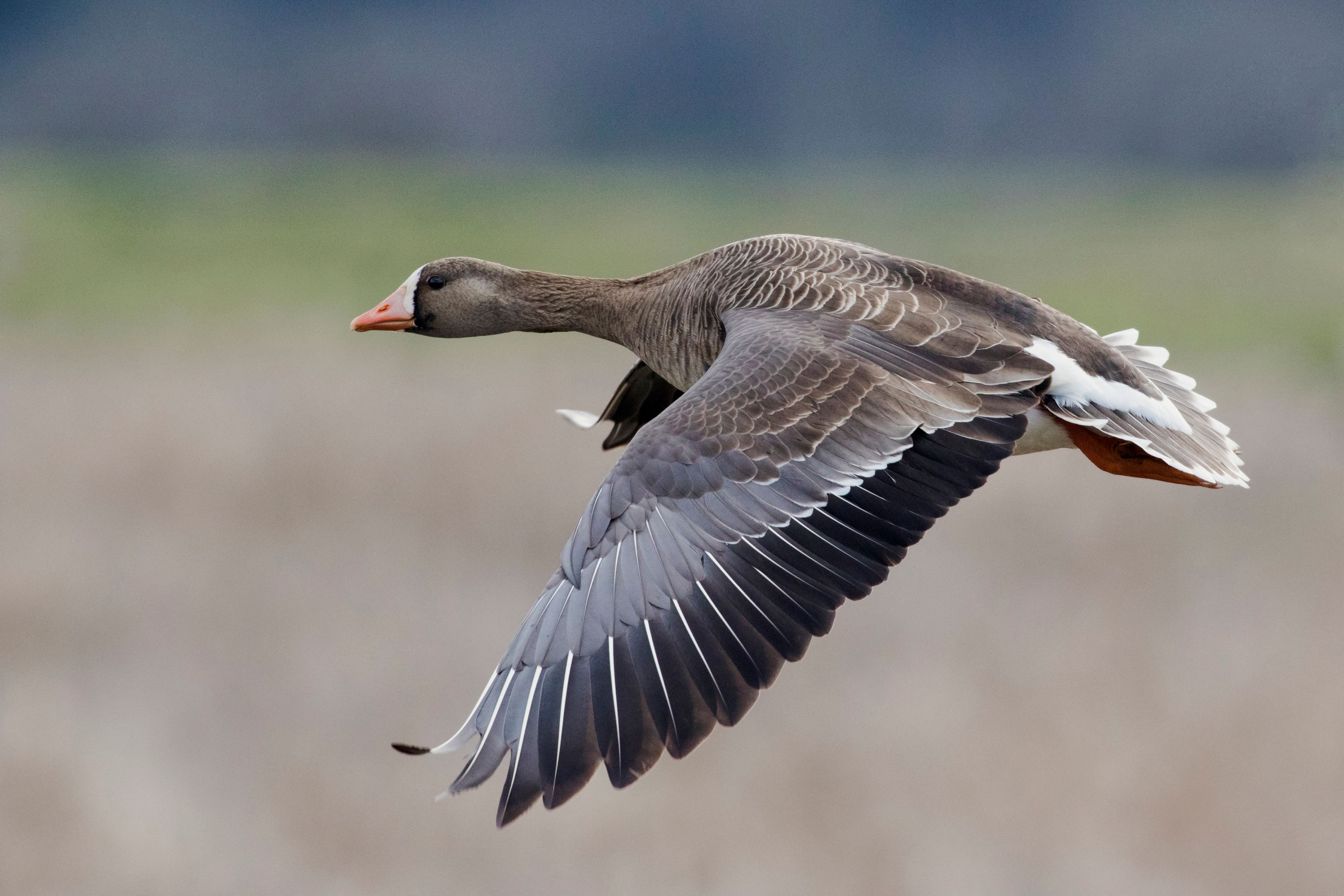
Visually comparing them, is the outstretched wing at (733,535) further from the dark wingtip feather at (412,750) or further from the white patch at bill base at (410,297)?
the white patch at bill base at (410,297)

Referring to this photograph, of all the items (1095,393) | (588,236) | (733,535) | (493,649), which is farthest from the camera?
(588,236)

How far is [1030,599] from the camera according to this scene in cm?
1413

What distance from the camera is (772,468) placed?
13.2ft

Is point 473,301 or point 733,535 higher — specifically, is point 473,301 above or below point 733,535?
above

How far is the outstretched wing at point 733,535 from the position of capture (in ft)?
11.7

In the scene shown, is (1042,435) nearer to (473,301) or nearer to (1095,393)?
(1095,393)

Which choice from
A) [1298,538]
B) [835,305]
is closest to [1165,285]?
[1298,538]

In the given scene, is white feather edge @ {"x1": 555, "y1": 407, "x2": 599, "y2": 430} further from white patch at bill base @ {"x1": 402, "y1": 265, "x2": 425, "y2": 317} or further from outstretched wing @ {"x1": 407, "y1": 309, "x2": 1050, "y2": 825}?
outstretched wing @ {"x1": 407, "y1": 309, "x2": 1050, "y2": 825}

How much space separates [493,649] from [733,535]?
9.12 metres

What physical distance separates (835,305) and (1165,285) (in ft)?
78.8

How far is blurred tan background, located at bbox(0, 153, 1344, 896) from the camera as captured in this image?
1101 cm

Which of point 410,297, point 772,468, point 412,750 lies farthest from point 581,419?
point 412,750

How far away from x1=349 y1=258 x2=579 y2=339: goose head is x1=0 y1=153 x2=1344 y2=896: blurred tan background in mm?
6163

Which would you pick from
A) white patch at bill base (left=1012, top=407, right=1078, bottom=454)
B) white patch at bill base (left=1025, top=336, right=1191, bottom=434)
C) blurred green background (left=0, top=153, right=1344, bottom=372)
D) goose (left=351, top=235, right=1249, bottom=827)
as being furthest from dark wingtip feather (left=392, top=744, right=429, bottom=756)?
blurred green background (left=0, top=153, right=1344, bottom=372)
